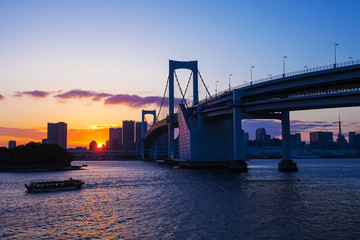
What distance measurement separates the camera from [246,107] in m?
71.2

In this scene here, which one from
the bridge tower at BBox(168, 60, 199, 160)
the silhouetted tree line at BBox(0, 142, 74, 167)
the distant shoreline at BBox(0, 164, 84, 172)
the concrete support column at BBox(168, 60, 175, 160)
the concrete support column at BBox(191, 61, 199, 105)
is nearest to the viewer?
the distant shoreline at BBox(0, 164, 84, 172)

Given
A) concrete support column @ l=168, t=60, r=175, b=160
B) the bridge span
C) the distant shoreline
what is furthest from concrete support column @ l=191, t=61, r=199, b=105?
the distant shoreline

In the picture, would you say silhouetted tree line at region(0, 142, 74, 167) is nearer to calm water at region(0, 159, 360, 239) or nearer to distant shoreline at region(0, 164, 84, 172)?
distant shoreline at region(0, 164, 84, 172)

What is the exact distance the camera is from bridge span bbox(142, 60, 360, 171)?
5275 cm

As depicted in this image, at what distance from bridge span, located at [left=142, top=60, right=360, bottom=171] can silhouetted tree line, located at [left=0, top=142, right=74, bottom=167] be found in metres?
35.2

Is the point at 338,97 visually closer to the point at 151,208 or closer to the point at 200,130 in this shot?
the point at 151,208

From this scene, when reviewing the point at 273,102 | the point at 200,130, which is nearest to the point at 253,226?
the point at 273,102

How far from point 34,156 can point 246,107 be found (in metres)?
69.7

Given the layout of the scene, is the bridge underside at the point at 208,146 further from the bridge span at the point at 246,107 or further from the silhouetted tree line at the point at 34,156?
the silhouetted tree line at the point at 34,156

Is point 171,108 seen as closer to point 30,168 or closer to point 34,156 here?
point 34,156

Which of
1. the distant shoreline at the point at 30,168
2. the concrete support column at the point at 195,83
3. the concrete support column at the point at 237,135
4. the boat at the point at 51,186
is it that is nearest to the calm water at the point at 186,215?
the boat at the point at 51,186

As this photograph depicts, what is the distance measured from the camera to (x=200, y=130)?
294ft

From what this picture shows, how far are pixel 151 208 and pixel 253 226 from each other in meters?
10.9

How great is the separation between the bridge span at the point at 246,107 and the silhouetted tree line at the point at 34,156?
35188mm
